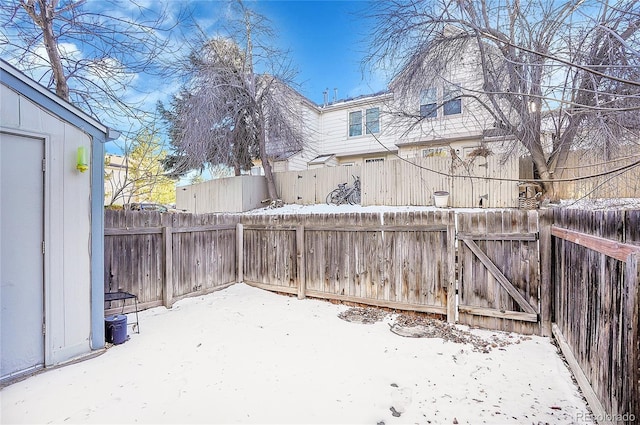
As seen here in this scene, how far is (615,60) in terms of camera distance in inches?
137

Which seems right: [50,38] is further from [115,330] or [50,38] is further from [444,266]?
[444,266]

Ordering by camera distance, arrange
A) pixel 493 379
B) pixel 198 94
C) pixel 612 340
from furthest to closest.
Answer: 1. pixel 198 94
2. pixel 493 379
3. pixel 612 340

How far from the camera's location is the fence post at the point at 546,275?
3.95m

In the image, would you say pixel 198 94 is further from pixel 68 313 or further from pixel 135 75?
pixel 68 313

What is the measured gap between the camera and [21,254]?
2.95 meters

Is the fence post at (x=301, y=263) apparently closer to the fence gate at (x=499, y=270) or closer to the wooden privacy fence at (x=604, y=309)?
the fence gate at (x=499, y=270)

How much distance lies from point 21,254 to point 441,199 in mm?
8018

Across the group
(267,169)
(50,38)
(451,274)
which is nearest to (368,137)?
(267,169)

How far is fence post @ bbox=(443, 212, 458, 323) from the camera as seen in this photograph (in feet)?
14.7

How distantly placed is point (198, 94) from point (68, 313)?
7.21 m

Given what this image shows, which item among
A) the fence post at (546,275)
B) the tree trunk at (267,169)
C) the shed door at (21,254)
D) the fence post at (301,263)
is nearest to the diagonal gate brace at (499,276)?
the fence post at (546,275)

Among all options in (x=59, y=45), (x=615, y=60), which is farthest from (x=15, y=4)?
(x=615, y=60)

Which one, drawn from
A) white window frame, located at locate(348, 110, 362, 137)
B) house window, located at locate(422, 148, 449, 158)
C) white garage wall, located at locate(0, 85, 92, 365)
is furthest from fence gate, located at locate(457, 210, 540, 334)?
white window frame, located at locate(348, 110, 362, 137)

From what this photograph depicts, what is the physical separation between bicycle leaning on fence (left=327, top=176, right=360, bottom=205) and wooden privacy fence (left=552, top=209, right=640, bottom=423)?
6425 mm
